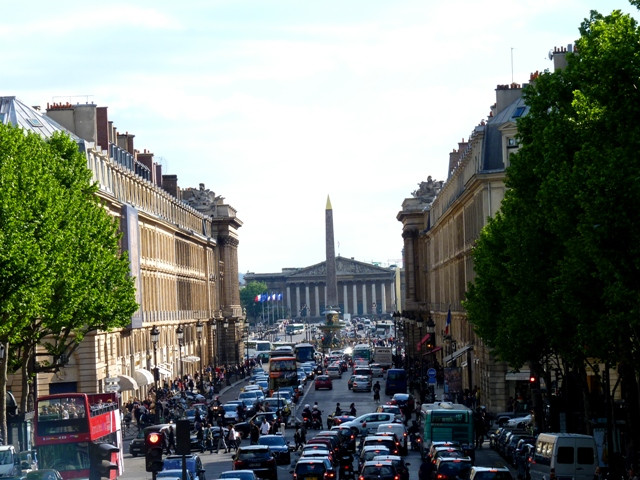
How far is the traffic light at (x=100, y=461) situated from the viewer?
45438 millimetres

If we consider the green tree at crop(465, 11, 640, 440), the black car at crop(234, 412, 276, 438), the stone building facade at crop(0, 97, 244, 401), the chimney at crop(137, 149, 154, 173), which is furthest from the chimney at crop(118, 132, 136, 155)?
the green tree at crop(465, 11, 640, 440)

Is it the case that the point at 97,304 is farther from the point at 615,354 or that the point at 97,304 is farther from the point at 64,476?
the point at 615,354

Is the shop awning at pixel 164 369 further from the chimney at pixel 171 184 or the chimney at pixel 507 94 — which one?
the chimney at pixel 171 184

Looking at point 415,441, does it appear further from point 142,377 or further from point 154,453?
point 154,453

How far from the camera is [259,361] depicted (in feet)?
541

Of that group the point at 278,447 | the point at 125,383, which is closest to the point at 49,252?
the point at 278,447

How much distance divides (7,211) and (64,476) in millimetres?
8592

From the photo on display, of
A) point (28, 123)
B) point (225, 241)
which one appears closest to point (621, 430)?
point (28, 123)

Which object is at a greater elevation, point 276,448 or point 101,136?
point 101,136

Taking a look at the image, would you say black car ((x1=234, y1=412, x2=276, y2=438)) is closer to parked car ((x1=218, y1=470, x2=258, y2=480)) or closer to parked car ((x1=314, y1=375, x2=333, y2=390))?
parked car ((x1=218, y1=470, x2=258, y2=480))

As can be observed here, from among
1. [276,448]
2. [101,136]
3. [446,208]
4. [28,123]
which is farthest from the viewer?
[446,208]

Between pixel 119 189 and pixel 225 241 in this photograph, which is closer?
pixel 119 189

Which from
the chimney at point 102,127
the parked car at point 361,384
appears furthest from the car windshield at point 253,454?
the parked car at point 361,384

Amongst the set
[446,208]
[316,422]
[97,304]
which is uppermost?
[446,208]
